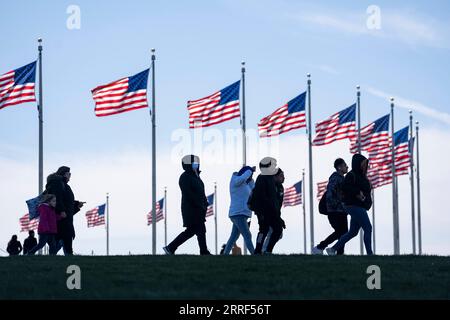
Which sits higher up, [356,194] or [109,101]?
[109,101]

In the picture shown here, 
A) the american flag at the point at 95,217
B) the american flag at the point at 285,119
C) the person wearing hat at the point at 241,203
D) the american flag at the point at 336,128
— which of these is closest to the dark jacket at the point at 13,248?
the american flag at the point at 285,119

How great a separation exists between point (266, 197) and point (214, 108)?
1474 cm

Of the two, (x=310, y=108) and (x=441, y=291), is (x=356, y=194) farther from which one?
(x=310, y=108)

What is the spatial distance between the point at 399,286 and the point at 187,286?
3112 mm

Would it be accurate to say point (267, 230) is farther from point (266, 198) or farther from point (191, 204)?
point (191, 204)

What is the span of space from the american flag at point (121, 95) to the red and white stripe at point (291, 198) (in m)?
18.6

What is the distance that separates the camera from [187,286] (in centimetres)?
1644

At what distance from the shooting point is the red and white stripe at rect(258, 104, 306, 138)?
132 ft

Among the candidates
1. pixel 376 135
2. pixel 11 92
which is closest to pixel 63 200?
pixel 11 92

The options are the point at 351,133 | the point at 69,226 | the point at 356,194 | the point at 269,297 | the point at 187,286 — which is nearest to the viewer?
the point at 269,297

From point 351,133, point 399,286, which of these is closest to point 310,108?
point 351,133

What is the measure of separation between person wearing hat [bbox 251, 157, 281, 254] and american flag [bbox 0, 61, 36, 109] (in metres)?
14.4

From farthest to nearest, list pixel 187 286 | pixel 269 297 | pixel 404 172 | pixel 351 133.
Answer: pixel 404 172 → pixel 351 133 → pixel 187 286 → pixel 269 297

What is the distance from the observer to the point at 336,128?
43.8m
